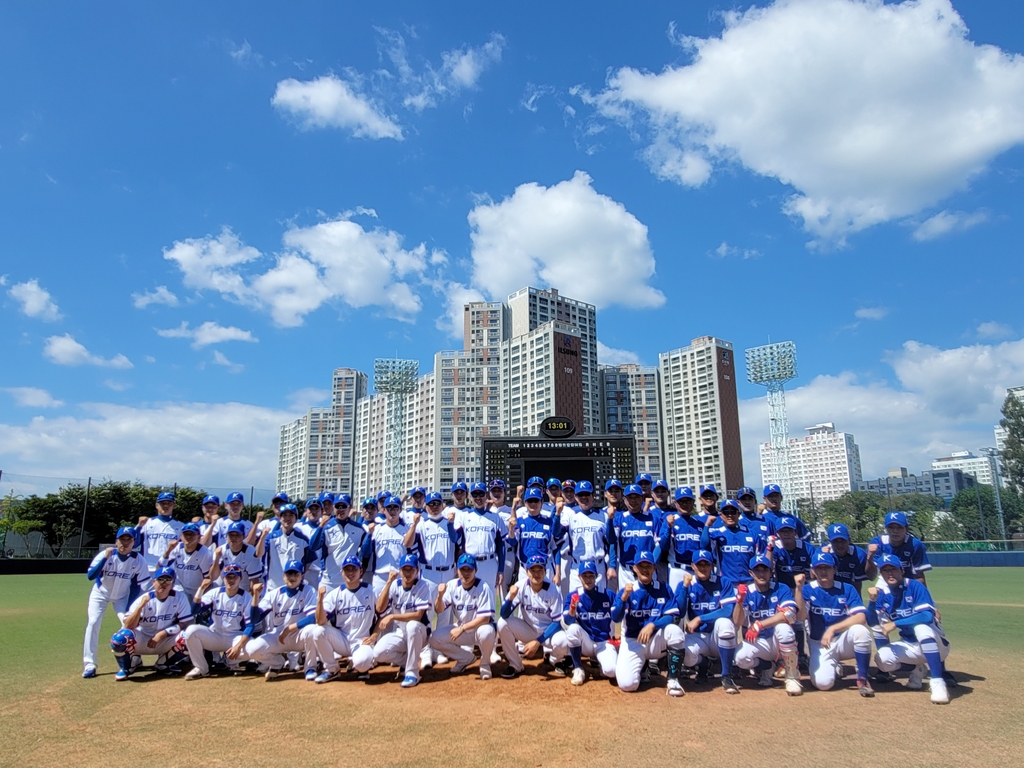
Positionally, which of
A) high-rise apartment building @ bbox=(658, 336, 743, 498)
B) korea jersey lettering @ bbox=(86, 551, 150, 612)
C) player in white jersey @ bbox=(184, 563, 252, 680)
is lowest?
player in white jersey @ bbox=(184, 563, 252, 680)

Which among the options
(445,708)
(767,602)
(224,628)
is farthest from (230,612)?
(767,602)

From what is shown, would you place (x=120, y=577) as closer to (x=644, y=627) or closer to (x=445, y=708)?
(x=445, y=708)

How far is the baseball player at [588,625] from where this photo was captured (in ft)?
22.8

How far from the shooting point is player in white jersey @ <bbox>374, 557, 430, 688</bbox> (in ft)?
23.0

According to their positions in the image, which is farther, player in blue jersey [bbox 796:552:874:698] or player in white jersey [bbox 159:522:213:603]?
player in white jersey [bbox 159:522:213:603]

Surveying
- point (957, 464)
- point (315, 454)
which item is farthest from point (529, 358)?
point (957, 464)

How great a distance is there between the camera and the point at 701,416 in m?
118

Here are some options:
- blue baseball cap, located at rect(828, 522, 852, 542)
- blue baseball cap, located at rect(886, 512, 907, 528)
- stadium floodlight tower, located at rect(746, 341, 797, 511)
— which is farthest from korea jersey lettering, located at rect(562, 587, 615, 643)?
stadium floodlight tower, located at rect(746, 341, 797, 511)

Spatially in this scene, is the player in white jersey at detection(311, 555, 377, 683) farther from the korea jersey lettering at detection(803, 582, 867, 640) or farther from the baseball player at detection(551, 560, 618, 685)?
the korea jersey lettering at detection(803, 582, 867, 640)

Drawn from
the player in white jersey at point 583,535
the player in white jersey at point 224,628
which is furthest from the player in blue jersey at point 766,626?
the player in white jersey at point 224,628

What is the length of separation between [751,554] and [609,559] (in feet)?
5.63

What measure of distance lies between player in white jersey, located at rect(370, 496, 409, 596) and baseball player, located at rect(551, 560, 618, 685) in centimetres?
231

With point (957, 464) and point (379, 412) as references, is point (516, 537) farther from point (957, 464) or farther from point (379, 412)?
point (957, 464)

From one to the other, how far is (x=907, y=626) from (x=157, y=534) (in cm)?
911
